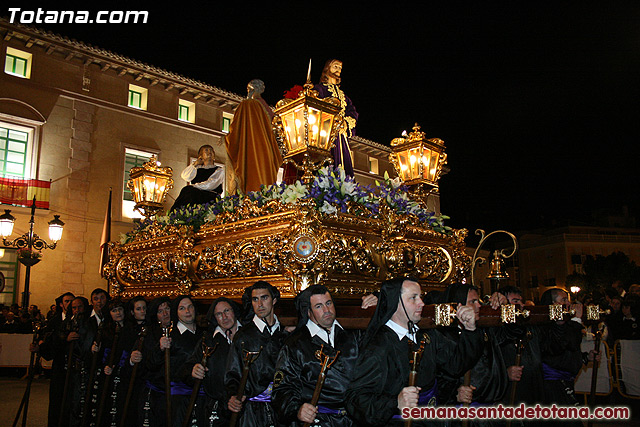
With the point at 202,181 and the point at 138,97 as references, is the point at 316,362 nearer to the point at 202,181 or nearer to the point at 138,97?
the point at 202,181

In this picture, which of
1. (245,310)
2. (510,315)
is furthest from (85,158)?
(510,315)

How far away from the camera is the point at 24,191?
17.2m

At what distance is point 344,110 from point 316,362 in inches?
167

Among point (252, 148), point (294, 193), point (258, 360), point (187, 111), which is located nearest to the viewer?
point (258, 360)

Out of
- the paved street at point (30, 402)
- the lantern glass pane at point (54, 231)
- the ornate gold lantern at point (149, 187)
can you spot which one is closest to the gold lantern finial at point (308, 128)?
the ornate gold lantern at point (149, 187)

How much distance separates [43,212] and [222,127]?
839 centimetres

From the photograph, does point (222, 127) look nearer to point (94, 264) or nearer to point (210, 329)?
point (94, 264)

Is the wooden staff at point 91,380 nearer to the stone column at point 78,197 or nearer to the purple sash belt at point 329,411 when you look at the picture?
the purple sash belt at point 329,411

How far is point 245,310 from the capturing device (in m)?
4.62

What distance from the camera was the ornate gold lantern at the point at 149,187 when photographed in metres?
8.38

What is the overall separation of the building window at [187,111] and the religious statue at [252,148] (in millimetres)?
15569

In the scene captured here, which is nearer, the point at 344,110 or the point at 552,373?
the point at 552,373

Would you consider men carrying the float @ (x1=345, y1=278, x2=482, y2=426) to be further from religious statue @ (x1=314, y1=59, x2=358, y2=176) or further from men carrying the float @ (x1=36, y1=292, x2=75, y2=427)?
men carrying the float @ (x1=36, y1=292, x2=75, y2=427)

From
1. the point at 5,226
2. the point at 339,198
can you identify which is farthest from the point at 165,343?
the point at 5,226
